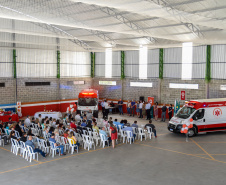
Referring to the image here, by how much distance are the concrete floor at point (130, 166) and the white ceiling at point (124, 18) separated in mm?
6042

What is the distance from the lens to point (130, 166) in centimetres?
1218

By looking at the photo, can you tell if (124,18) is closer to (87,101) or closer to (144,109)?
(87,101)

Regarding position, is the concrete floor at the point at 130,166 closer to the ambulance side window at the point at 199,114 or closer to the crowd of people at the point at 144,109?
the ambulance side window at the point at 199,114

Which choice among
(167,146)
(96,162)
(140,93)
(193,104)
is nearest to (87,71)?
(140,93)

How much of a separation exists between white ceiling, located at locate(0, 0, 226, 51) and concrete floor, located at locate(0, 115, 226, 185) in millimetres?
6042

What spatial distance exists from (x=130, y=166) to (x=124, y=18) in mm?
10473

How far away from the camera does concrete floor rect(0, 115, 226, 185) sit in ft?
34.8

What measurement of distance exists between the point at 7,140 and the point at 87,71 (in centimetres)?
1622

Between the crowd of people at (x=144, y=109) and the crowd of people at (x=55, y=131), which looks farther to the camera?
the crowd of people at (x=144, y=109)

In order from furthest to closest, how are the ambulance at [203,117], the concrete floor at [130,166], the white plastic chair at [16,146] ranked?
the ambulance at [203,117]
the white plastic chair at [16,146]
the concrete floor at [130,166]

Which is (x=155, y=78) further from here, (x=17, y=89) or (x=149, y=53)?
(x=17, y=89)

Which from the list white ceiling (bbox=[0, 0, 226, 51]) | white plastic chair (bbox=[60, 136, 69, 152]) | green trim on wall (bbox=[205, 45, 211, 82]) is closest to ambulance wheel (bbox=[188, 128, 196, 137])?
white ceiling (bbox=[0, 0, 226, 51])

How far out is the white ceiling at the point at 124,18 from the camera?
1233 centimetres

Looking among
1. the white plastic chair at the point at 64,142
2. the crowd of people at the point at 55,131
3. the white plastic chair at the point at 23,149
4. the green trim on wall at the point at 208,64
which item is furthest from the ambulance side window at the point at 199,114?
the white plastic chair at the point at 23,149
